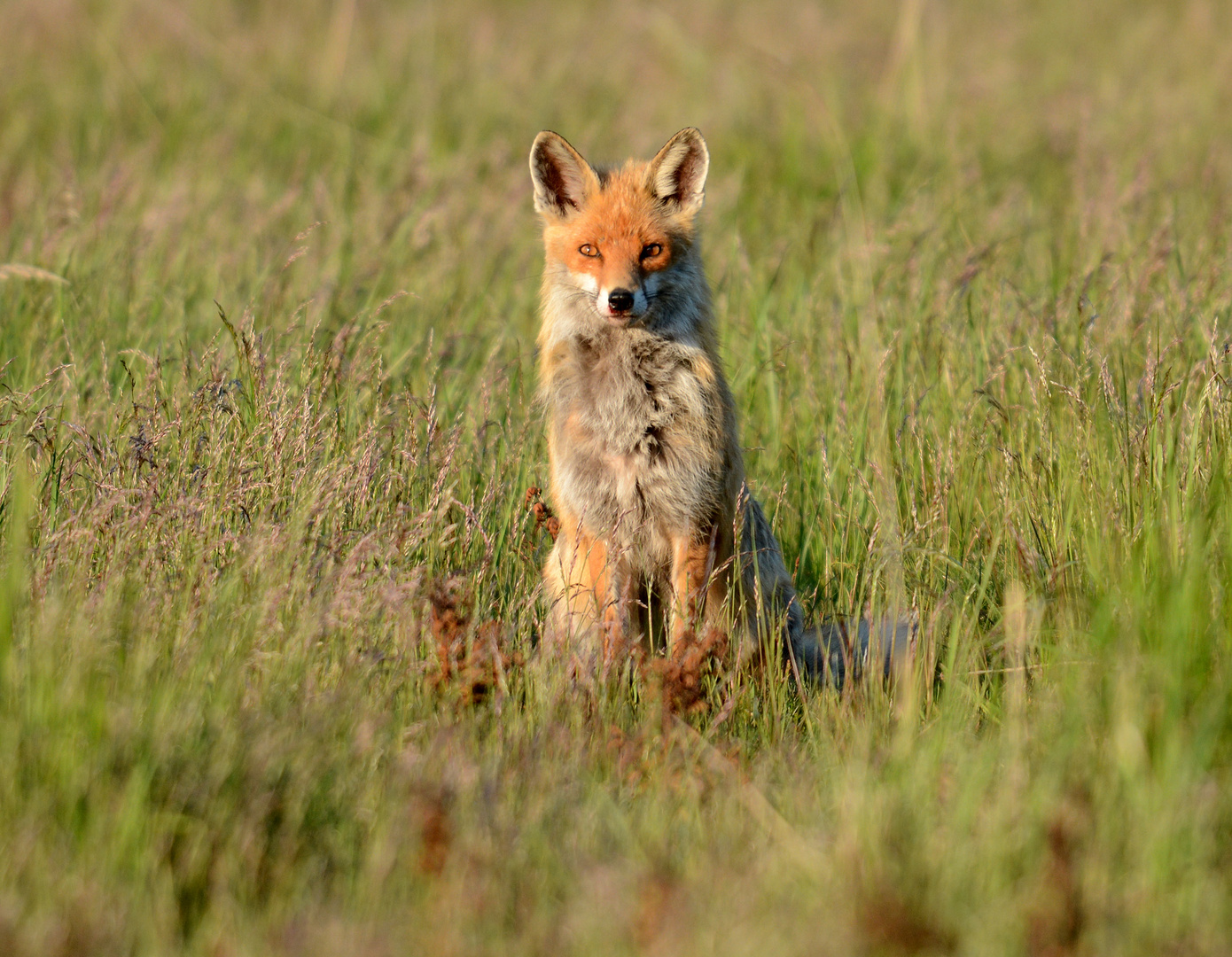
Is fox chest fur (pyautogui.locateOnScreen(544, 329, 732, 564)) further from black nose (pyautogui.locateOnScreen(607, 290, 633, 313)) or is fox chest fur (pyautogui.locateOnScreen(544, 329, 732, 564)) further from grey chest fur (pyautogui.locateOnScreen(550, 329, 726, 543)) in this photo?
black nose (pyautogui.locateOnScreen(607, 290, 633, 313))

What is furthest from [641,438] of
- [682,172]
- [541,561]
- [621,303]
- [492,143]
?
[492,143]

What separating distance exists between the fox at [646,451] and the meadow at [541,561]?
0.23m

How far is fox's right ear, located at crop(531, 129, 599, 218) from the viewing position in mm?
4445

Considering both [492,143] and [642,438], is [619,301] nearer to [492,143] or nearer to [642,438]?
[642,438]

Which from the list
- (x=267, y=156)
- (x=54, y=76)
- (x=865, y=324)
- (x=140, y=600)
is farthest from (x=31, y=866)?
(x=54, y=76)

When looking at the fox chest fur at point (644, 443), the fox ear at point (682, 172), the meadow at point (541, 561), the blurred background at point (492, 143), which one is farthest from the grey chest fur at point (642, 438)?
the blurred background at point (492, 143)

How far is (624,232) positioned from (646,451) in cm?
85

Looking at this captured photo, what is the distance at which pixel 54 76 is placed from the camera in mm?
9383

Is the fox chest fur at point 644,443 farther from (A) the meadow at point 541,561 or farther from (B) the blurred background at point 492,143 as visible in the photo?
(B) the blurred background at point 492,143

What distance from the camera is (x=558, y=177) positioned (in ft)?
15.1

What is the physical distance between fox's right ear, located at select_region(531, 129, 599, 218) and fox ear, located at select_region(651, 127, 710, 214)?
10.2 inches

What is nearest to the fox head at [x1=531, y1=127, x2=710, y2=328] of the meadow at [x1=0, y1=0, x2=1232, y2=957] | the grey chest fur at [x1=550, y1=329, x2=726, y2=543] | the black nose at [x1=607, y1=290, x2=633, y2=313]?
the black nose at [x1=607, y1=290, x2=633, y2=313]

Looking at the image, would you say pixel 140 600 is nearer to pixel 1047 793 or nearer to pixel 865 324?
pixel 1047 793

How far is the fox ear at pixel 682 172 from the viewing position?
4441 millimetres
